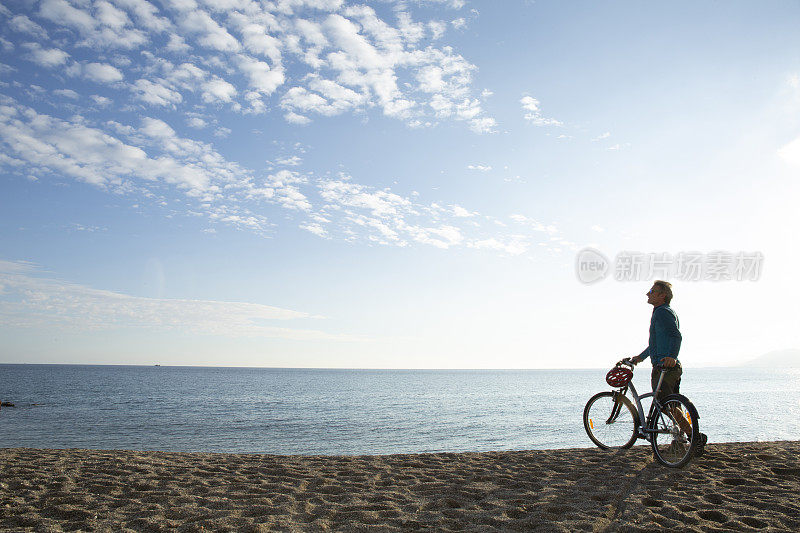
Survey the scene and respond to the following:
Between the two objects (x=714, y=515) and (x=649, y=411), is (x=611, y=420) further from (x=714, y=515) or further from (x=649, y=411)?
(x=714, y=515)

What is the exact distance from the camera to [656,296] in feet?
23.8

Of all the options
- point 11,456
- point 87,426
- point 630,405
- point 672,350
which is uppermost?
point 672,350

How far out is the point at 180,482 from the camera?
252 inches

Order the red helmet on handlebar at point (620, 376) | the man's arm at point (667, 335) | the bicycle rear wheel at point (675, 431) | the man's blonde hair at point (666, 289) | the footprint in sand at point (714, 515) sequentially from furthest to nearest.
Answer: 1. the red helmet on handlebar at point (620, 376)
2. the man's blonde hair at point (666, 289)
3. the man's arm at point (667, 335)
4. the bicycle rear wheel at point (675, 431)
5. the footprint in sand at point (714, 515)

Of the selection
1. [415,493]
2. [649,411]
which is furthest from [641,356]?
[415,493]

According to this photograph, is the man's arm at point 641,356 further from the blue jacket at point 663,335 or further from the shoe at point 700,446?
the shoe at point 700,446

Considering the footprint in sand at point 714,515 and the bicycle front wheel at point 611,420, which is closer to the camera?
the footprint in sand at point 714,515

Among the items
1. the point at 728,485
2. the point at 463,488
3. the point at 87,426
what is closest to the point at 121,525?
the point at 463,488

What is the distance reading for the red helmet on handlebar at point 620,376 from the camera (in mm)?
7531

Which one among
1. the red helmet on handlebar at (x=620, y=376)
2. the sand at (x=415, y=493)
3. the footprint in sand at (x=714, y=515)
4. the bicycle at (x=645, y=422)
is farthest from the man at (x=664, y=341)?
the footprint in sand at (x=714, y=515)

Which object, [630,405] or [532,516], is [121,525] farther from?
[630,405]

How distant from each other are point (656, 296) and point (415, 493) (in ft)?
15.4

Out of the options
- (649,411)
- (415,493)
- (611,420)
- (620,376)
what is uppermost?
(620,376)

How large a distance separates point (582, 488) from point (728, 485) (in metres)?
1.75
